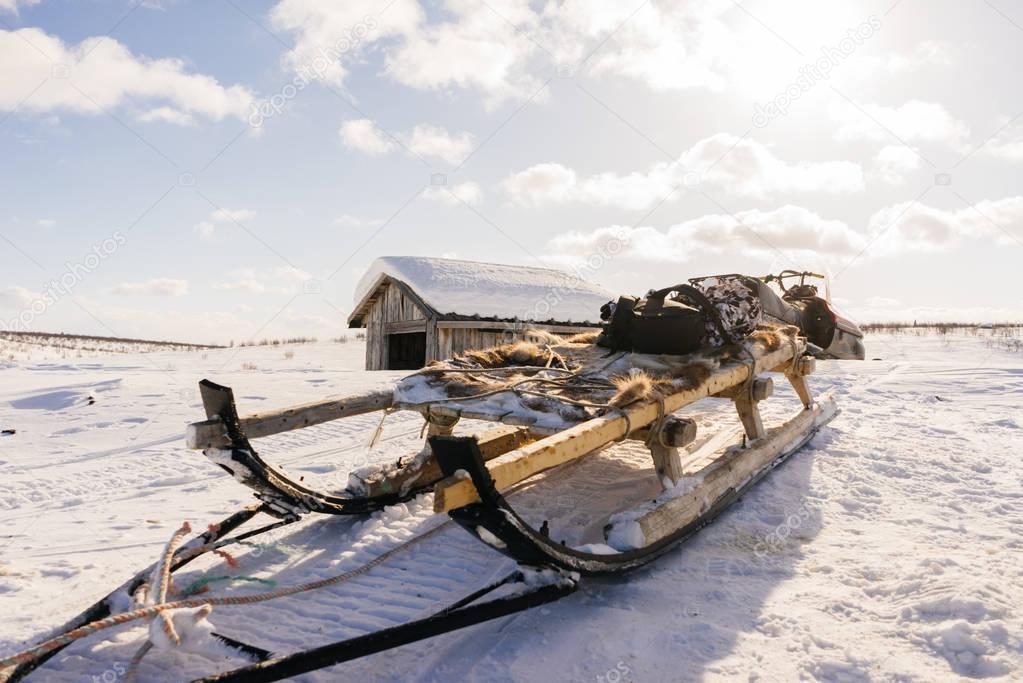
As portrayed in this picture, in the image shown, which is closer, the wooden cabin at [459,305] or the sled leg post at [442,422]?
the sled leg post at [442,422]

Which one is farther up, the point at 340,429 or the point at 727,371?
the point at 727,371

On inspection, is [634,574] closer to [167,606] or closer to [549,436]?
[549,436]

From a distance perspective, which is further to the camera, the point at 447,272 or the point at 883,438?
the point at 447,272

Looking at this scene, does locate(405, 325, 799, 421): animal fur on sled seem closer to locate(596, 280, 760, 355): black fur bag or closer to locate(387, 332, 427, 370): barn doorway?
locate(596, 280, 760, 355): black fur bag

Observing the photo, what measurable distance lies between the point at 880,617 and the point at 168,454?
5980 mm

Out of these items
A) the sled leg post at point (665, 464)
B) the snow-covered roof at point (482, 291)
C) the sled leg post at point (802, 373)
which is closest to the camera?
the sled leg post at point (665, 464)

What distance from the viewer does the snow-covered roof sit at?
1411 centimetres

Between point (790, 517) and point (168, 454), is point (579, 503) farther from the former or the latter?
point (168, 454)

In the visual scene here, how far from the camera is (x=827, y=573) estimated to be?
3.31 m

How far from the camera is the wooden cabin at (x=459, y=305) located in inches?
543

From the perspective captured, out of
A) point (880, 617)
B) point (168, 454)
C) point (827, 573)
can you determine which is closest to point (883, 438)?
point (827, 573)

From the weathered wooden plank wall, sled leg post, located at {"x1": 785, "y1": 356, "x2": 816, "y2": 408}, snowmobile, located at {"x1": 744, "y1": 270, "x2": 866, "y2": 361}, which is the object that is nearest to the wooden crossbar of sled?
sled leg post, located at {"x1": 785, "y1": 356, "x2": 816, "y2": 408}

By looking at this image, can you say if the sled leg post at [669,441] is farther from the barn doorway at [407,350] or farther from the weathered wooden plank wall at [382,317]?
the barn doorway at [407,350]

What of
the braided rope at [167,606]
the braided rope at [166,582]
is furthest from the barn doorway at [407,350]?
the braided rope at [166,582]
